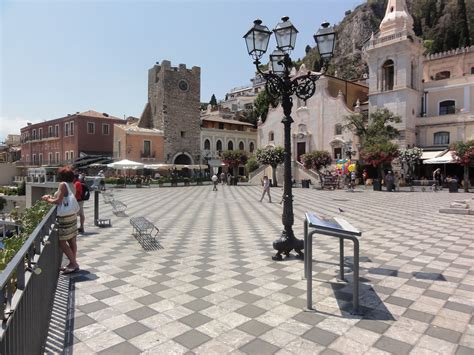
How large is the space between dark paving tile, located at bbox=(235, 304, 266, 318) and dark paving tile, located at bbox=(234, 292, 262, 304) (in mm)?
177

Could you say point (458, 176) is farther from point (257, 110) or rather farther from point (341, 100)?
point (257, 110)

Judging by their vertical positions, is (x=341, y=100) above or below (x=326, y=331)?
above

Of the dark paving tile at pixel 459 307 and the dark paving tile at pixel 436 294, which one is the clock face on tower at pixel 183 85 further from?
the dark paving tile at pixel 459 307

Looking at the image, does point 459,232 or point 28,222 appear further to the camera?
point 459,232

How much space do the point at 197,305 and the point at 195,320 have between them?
0.42 metres

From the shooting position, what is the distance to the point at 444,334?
3592 mm

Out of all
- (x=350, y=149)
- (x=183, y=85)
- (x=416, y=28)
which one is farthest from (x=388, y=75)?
(x=416, y=28)

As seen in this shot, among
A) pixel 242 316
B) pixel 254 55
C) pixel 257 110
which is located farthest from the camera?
pixel 257 110

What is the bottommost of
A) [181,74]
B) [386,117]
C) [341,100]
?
[386,117]

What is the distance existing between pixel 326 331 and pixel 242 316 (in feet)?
3.15

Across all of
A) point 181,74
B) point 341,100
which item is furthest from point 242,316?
point 181,74

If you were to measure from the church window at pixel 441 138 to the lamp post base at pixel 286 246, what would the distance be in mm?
31193

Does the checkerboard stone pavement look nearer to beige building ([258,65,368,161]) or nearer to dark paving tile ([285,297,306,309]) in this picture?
dark paving tile ([285,297,306,309])

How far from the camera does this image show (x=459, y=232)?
911cm
